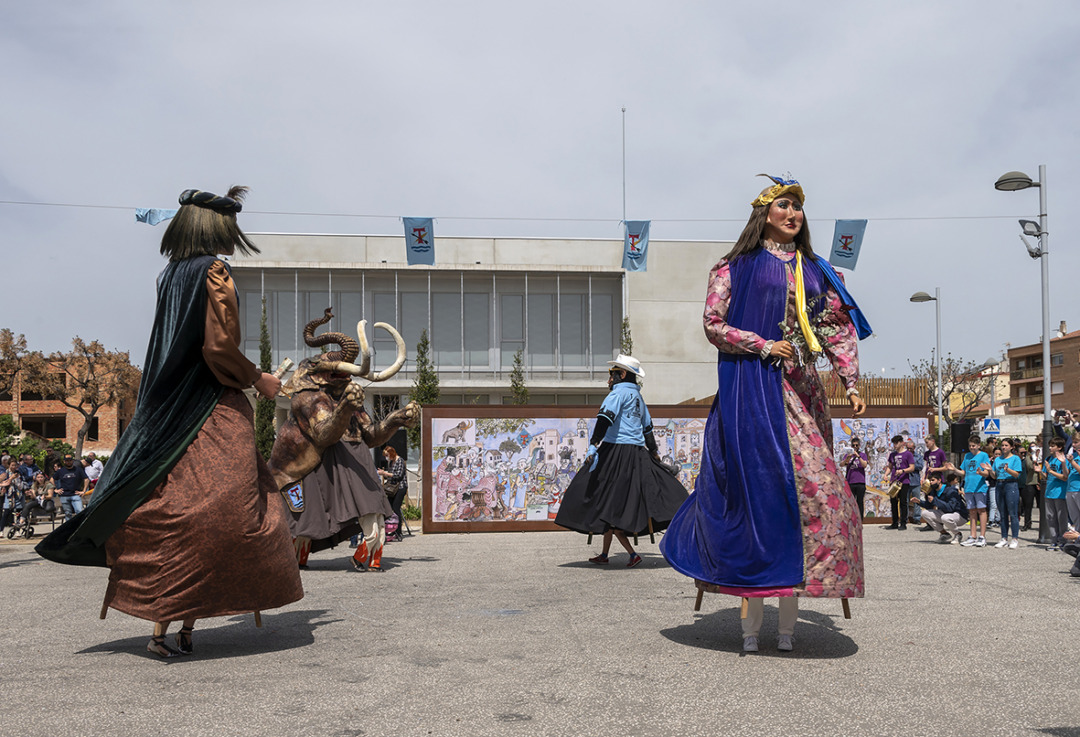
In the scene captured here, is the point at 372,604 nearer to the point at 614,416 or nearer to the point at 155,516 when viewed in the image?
the point at 155,516

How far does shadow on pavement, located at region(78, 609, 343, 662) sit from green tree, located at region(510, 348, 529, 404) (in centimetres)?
3225

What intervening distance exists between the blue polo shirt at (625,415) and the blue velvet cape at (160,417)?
17.2 ft

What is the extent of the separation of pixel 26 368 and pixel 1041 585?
54514 mm

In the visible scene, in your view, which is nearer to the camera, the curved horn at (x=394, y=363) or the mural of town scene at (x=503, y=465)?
the curved horn at (x=394, y=363)

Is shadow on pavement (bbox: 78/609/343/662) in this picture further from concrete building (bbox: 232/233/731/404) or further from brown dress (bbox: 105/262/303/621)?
concrete building (bbox: 232/233/731/404)

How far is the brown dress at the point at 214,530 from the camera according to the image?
5031 mm

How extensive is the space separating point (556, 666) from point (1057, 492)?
1028cm

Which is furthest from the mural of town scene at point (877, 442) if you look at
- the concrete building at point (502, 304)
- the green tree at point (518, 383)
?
the concrete building at point (502, 304)

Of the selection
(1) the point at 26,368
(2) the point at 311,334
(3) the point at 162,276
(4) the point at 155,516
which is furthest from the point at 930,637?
(1) the point at 26,368

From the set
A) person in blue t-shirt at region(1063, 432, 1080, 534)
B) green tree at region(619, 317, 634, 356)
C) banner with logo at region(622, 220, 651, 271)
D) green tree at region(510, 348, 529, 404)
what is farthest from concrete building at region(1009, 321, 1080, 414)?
person in blue t-shirt at region(1063, 432, 1080, 534)

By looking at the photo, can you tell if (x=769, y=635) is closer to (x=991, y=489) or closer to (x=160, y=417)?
(x=160, y=417)

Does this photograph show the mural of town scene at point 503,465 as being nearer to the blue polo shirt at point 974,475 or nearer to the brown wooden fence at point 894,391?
the blue polo shirt at point 974,475

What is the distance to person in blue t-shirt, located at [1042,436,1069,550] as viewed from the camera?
12.4 m

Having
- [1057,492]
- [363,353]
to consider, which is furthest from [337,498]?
[1057,492]
